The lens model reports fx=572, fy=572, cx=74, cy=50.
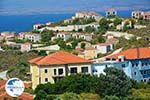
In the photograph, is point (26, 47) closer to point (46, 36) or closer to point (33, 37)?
point (46, 36)

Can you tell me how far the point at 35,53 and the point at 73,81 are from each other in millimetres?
10582

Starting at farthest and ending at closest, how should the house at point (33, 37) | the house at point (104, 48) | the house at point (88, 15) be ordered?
the house at point (88, 15) < the house at point (33, 37) < the house at point (104, 48)

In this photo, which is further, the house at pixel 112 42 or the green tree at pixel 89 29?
the green tree at pixel 89 29

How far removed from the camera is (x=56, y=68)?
44.8 feet

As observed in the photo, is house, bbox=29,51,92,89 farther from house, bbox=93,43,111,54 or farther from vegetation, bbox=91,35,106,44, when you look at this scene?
vegetation, bbox=91,35,106,44

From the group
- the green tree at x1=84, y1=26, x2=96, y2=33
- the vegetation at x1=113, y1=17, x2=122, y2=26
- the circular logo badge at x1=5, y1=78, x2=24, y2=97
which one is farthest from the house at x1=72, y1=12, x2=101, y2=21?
the circular logo badge at x1=5, y1=78, x2=24, y2=97

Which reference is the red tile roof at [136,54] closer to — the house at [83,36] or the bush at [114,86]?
the bush at [114,86]

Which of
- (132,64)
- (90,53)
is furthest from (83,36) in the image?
(132,64)

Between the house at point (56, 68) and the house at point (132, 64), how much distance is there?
62 centimetres

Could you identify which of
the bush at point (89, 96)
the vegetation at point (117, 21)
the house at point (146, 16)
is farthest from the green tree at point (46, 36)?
the bush at point (89, 96)

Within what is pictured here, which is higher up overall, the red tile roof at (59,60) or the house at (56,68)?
the red tile roof at (59,60)

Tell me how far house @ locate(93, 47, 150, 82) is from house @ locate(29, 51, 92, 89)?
0.62 m

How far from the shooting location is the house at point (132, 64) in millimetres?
14492

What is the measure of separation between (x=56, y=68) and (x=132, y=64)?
7.61 feet
